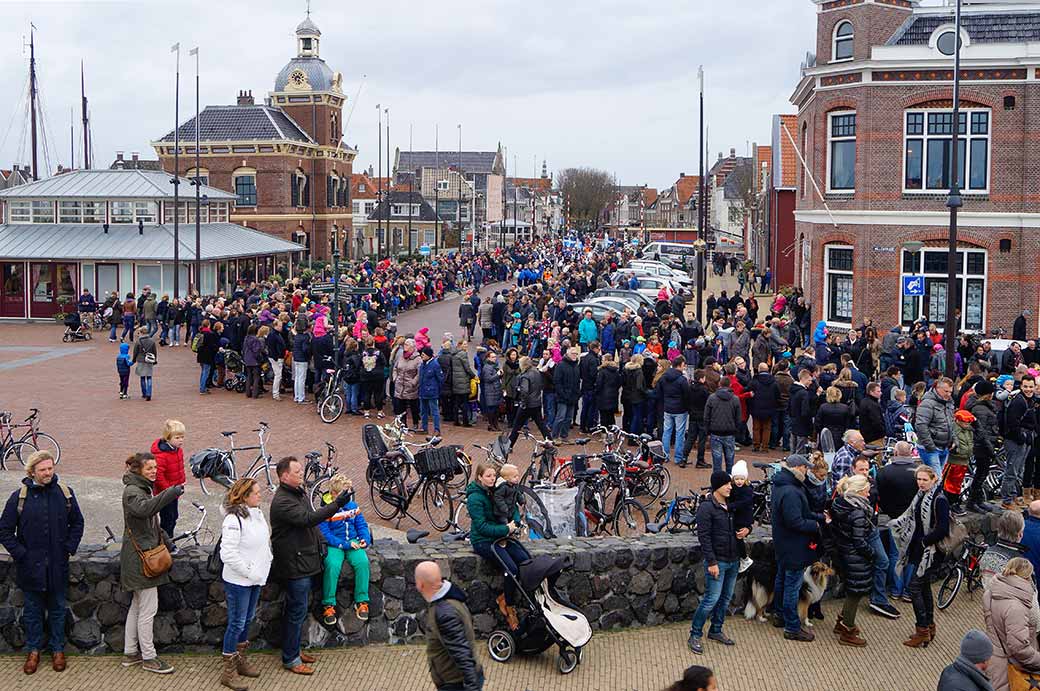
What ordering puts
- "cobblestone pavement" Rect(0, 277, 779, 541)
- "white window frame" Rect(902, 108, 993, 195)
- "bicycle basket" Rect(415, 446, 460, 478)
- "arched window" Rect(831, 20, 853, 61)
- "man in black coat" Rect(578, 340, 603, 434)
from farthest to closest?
"arched window" Rect(831, 20, 853, 61) → "white window frame" Rect(902, 108, 993, 195) → "man in black coat" Rect(578, 340, 603, 434) → "cobblestone pavement" Rect(0, 277, 779, 541) → "bicycle basket" Rect(415, 446, 460, 478)

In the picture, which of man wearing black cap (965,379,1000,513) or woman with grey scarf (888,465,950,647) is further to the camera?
man wearing black cap (965,379,1000,513)

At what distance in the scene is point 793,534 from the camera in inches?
409

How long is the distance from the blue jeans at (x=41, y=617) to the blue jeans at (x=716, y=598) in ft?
17.6

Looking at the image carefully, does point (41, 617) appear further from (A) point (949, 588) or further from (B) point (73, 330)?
(B) point (73, 330)

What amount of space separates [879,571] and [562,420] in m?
8.50

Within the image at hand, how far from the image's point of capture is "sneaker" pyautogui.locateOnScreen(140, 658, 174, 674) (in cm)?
938

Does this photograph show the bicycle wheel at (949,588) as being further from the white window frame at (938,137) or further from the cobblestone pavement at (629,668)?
the white window frame at (938,137)

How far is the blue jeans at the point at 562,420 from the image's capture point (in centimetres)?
1909

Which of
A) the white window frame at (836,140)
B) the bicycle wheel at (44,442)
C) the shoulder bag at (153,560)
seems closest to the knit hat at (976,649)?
the shoulder bag at (153,560)

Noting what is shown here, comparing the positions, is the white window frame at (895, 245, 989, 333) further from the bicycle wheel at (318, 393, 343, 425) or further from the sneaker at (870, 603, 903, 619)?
the sneaker at (870, 603, 903, 619)

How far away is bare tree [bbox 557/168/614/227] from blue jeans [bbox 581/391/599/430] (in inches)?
5145

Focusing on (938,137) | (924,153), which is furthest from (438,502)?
(938,137)

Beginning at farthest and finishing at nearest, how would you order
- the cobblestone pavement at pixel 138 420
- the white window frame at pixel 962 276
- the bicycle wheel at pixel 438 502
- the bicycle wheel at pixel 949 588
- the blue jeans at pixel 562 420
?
1. the white window frame at pixel 962 276
2. the blue jeans at pixel 562 420
3. the cobblestone pavement at pixel 138 420
4. the bicycle wheel at pixel 438 502
5. the bicycle wheel at pixel 949 588

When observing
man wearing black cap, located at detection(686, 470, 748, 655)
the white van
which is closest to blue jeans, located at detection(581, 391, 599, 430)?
man wearing black cap, located at detection(686, 470, 748, 655)
